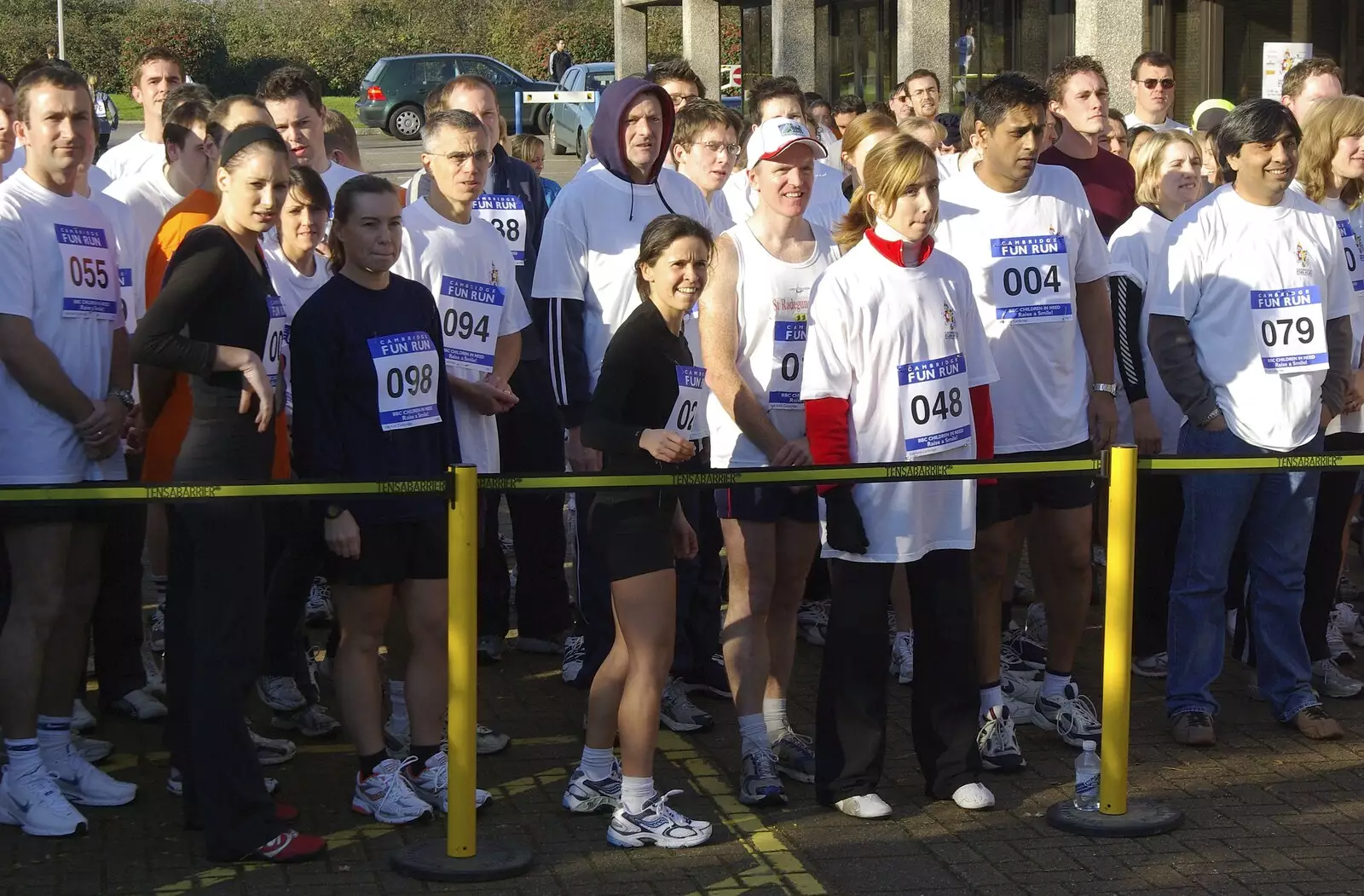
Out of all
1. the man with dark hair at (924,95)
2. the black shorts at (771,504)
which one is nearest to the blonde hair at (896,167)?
the black shorts at (771,504)

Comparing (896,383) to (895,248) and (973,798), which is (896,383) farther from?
(973,798)

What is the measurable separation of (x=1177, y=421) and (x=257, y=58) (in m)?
45.8

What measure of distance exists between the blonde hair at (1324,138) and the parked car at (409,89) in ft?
104

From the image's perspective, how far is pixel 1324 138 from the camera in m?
6.64

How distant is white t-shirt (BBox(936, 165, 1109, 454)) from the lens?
598 cm

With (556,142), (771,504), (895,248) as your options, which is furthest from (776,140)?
(556,142)

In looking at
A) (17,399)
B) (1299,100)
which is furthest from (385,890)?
(1299,100)

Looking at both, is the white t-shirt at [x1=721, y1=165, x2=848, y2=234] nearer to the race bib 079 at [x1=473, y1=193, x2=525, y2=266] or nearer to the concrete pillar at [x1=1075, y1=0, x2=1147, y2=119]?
the race bib 079 at [x1=473, y1=193, x2=525, y2=266]

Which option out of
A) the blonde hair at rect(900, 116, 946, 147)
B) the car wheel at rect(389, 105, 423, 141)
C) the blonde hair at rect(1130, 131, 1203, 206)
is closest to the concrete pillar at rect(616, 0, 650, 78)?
the car wheel at rect(389, 105, 423, 141)

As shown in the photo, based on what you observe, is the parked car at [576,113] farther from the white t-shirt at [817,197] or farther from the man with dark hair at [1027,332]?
the man with dark hair at [1027,332]

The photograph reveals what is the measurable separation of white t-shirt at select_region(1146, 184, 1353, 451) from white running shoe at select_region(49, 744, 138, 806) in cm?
388

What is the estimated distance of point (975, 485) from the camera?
553 centimetres

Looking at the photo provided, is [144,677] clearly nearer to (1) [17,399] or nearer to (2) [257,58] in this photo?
(1) [17,399]

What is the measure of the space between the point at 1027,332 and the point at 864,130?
1518 mm
